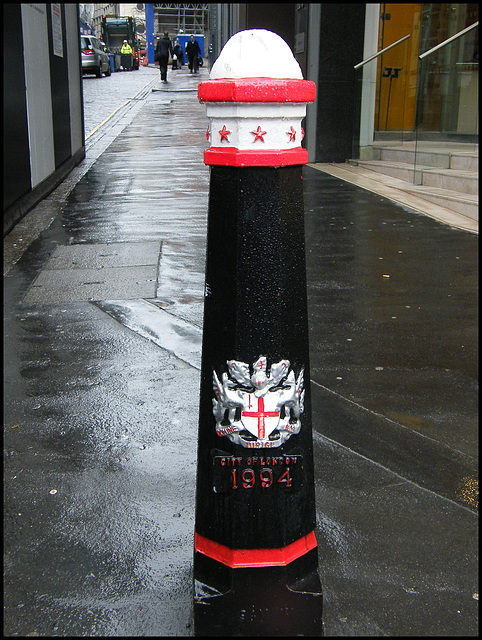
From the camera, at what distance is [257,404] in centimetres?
205

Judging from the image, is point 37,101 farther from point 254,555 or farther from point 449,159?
point 254,555

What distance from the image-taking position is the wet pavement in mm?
2455

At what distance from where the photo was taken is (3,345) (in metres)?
4.81

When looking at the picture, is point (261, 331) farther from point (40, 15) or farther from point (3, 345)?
point (40, 15)

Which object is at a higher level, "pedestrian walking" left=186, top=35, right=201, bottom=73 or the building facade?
"pedestrian walking" left=186, top=35, right=201, bottom=73

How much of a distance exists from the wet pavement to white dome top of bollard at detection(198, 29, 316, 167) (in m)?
1.55

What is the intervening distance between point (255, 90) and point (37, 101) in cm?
885

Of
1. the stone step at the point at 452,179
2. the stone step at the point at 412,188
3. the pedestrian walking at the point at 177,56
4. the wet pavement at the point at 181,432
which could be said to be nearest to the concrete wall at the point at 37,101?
the wet pavement at the point at 181,432

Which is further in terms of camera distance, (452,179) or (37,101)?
(452,179)

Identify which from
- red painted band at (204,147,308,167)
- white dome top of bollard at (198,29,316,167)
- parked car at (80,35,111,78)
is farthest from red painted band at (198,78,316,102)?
parked car at (80,35,111,78)

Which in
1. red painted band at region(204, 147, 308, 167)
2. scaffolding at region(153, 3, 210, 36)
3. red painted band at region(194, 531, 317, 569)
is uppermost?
scaffolding at region(153, 3, 210, 36)

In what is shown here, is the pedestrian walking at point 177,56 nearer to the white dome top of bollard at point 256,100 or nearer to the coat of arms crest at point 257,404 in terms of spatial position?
the white dome top of bollard at point 256,100

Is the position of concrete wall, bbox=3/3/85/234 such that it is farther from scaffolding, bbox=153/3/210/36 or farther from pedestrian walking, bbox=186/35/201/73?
scaffolding, bbox=153/3/210/36

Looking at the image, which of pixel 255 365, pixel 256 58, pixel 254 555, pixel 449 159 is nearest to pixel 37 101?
pixel 449 159
